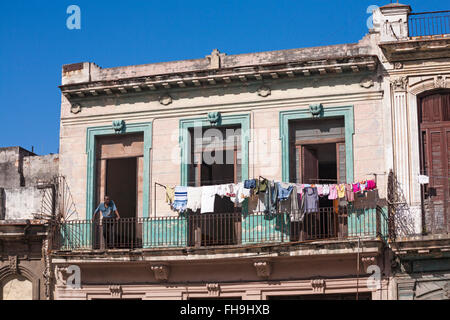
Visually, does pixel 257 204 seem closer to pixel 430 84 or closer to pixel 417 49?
pixel 430 84

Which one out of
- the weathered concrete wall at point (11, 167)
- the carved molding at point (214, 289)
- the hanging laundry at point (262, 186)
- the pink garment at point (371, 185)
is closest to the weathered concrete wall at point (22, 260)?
the weathered concrete wall at point (11, 167)

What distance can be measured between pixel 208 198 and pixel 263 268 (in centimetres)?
196

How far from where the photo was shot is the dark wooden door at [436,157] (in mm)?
19703

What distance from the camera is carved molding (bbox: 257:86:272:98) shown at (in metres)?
21.5

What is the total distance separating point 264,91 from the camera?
21.6 metres

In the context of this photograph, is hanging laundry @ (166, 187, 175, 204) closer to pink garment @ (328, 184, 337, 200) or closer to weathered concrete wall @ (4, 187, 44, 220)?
weathered concrete wall @ (4, 187, 44, 220)

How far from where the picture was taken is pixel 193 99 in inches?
867

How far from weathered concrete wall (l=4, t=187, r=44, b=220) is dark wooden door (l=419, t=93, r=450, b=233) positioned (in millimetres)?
8860

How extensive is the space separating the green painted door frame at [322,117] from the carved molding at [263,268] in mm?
1912

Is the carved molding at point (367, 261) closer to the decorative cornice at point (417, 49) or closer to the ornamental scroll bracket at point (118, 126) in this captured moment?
the decorative cornice at point (417, 49)

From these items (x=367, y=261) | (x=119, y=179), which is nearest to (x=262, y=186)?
(x=367, y=261)

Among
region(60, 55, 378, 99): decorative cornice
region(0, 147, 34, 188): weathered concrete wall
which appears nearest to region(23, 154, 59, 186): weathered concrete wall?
region(0, 147, 34, 188): weathered concrete wall

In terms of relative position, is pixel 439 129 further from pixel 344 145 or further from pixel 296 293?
pixel 296 293
